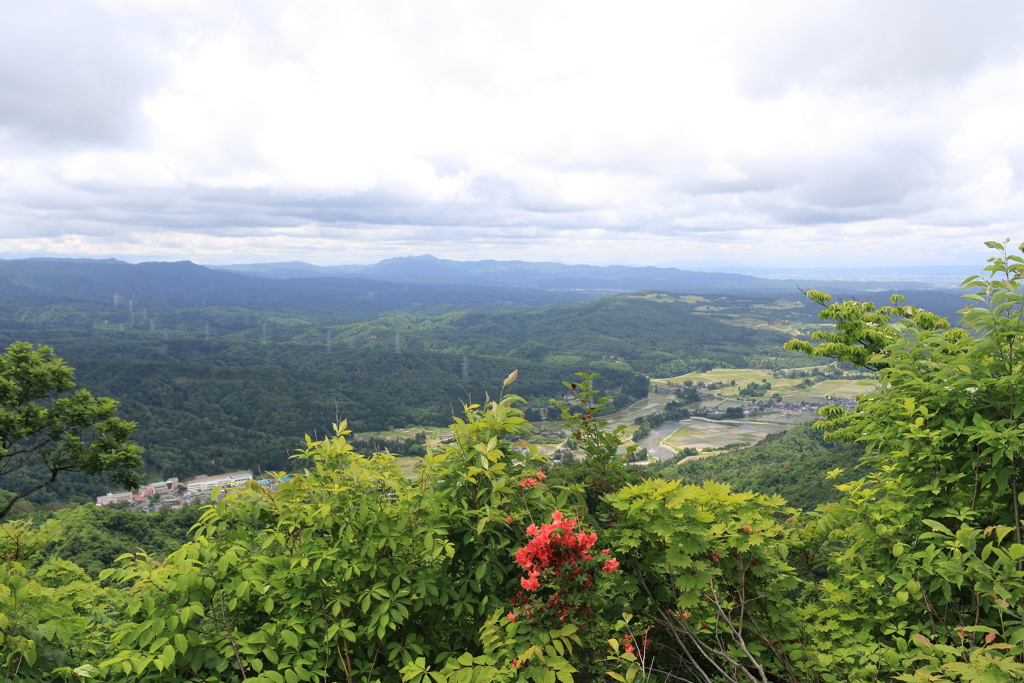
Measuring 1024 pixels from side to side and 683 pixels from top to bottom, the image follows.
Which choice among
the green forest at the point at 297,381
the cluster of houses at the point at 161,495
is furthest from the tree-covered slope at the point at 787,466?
the cluster of houses at the point at 161,495

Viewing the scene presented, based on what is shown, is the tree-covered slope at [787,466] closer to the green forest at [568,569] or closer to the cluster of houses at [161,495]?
the green forest at [568,569]

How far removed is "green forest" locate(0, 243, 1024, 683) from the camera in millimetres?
2559

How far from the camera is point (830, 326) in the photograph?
2005 centimetres

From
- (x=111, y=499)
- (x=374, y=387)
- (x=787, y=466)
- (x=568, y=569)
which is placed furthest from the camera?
(x=374, y=387)

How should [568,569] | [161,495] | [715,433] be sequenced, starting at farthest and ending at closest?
[715,433] → [161,495] → [568,569]

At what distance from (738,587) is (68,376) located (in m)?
18.9

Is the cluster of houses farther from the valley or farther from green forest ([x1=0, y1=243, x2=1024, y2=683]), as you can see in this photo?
green forest ([x1=0, y1=243, x2=1024, y2=683])

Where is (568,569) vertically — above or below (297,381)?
above

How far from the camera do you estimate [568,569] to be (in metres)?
2.67

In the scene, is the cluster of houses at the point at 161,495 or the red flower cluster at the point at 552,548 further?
the cluster of houses at the point at 161,495

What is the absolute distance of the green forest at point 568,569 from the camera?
101 inches

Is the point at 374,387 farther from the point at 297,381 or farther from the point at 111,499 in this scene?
the point at 111,499

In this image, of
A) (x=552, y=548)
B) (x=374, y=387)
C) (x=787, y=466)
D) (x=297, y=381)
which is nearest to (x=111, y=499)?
(x=297, y=381)

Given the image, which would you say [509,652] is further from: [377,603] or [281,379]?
[281,379]
